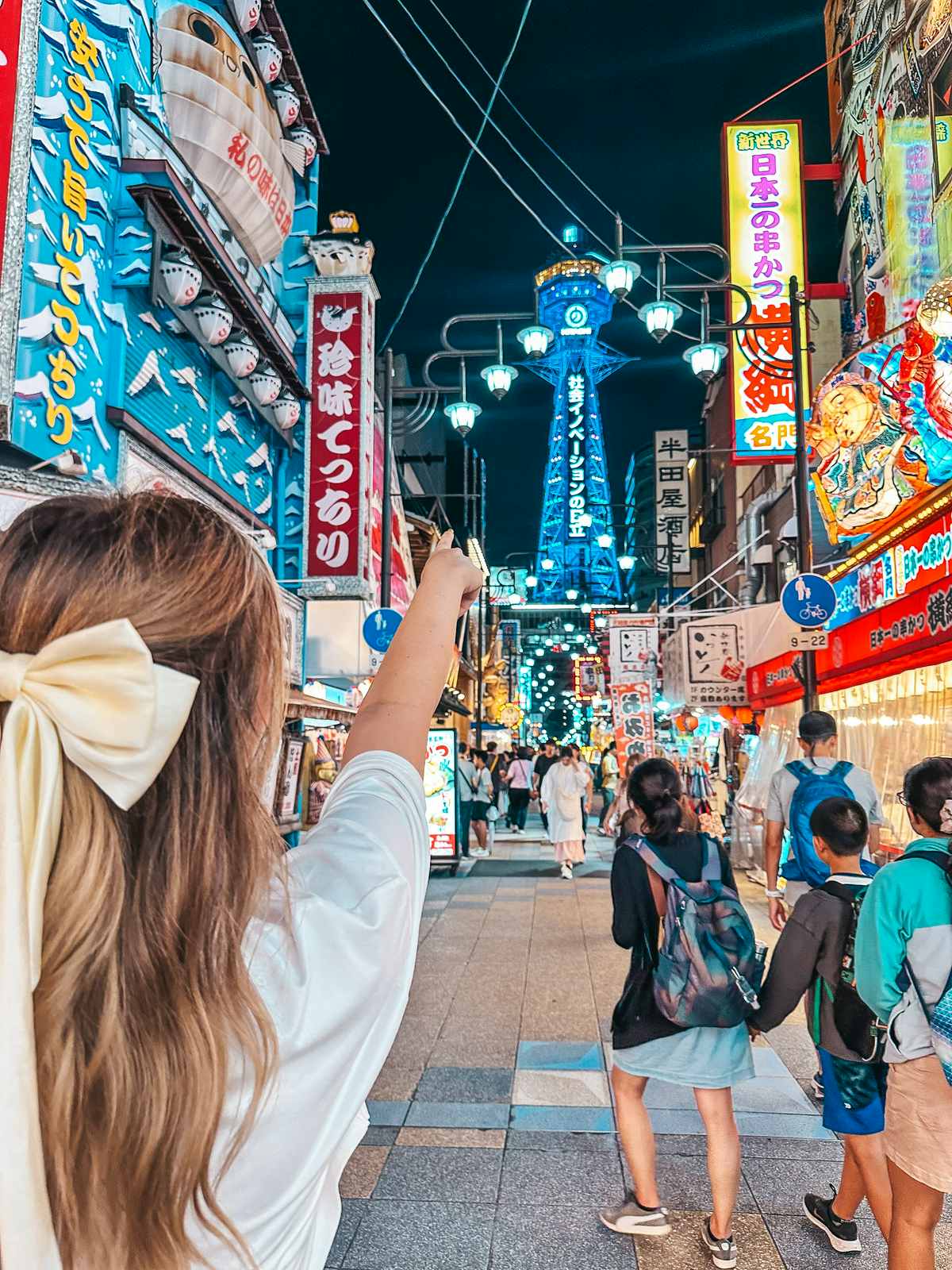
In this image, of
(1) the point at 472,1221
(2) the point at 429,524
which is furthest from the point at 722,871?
(2) the point at 429,524

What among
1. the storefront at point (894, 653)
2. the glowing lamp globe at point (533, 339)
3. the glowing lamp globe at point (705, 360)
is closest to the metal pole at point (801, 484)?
the storefront at point (894, 653)

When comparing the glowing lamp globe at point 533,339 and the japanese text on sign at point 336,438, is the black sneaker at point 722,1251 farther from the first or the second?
the glowing lamp globe at point 533,339

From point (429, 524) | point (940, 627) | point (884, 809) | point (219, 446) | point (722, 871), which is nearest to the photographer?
point (722, 871)

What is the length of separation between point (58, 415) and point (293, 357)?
27.4 ft

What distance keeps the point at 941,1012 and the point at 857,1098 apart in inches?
45.1

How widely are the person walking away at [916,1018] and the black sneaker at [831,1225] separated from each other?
98 centimetres

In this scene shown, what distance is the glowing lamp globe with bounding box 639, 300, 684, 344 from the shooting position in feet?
41.5

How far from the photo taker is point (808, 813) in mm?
6039

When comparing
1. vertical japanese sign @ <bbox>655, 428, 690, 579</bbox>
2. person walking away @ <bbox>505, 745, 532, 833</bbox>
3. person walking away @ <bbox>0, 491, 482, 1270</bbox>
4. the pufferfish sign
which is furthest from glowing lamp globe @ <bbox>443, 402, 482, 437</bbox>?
vertical japanese sign @ <bbox>655, 428, 690, 579</bbox>

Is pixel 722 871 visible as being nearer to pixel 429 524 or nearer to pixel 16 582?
pixel 16 582

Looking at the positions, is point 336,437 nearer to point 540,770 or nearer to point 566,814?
point 566,814

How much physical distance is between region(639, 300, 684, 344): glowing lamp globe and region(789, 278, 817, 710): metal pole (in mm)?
1567

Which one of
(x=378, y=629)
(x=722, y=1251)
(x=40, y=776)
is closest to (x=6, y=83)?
(x=40, y=776)

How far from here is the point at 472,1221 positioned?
4.23 meters
